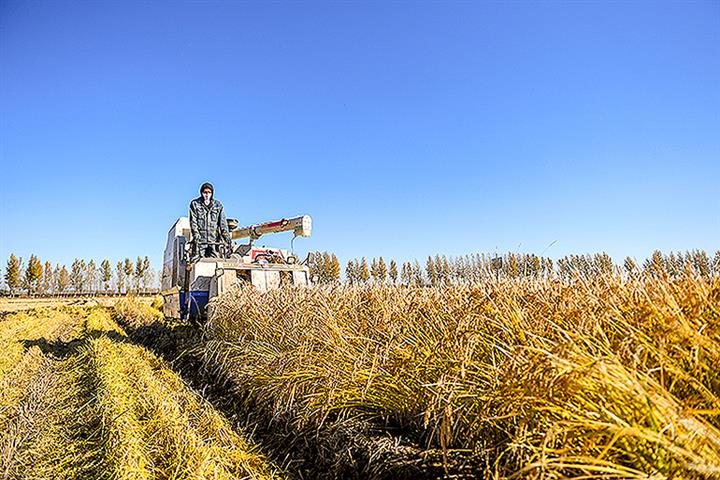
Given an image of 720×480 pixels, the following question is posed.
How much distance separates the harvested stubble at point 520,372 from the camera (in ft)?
4.37

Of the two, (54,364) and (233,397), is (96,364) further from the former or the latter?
(233,397)

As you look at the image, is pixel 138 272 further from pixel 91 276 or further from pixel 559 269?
pixel 559 269

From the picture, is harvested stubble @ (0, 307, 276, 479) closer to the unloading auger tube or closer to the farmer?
the farmer

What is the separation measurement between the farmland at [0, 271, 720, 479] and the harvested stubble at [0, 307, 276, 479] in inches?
0.6

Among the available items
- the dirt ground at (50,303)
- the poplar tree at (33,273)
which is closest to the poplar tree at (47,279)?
the poplar tree at (33,273)

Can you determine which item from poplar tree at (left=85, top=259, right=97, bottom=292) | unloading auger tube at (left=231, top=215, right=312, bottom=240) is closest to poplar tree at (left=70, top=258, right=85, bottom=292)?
poplar tree at (left=85, top=259, right=97, bottom=292)

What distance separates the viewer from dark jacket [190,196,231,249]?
7461mm

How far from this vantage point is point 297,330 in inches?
161

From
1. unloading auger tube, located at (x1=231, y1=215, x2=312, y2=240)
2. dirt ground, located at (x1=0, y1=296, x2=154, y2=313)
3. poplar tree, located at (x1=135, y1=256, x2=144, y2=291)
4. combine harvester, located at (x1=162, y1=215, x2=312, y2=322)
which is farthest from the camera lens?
poplar tree, located at (x1=135, y1=256, x2=144, y2=291)

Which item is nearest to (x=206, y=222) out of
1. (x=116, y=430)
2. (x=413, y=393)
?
(x=116, y=430)

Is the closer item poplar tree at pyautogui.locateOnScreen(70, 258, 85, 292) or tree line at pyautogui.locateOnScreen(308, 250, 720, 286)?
tree line at pyautogui.locateOnScreen(308, 250, 720, 286)

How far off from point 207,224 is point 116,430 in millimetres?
4857

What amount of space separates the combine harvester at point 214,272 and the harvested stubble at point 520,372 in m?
2.59

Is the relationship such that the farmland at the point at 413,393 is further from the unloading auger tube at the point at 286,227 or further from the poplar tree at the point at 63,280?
the poplar tree at the point at 63,280
